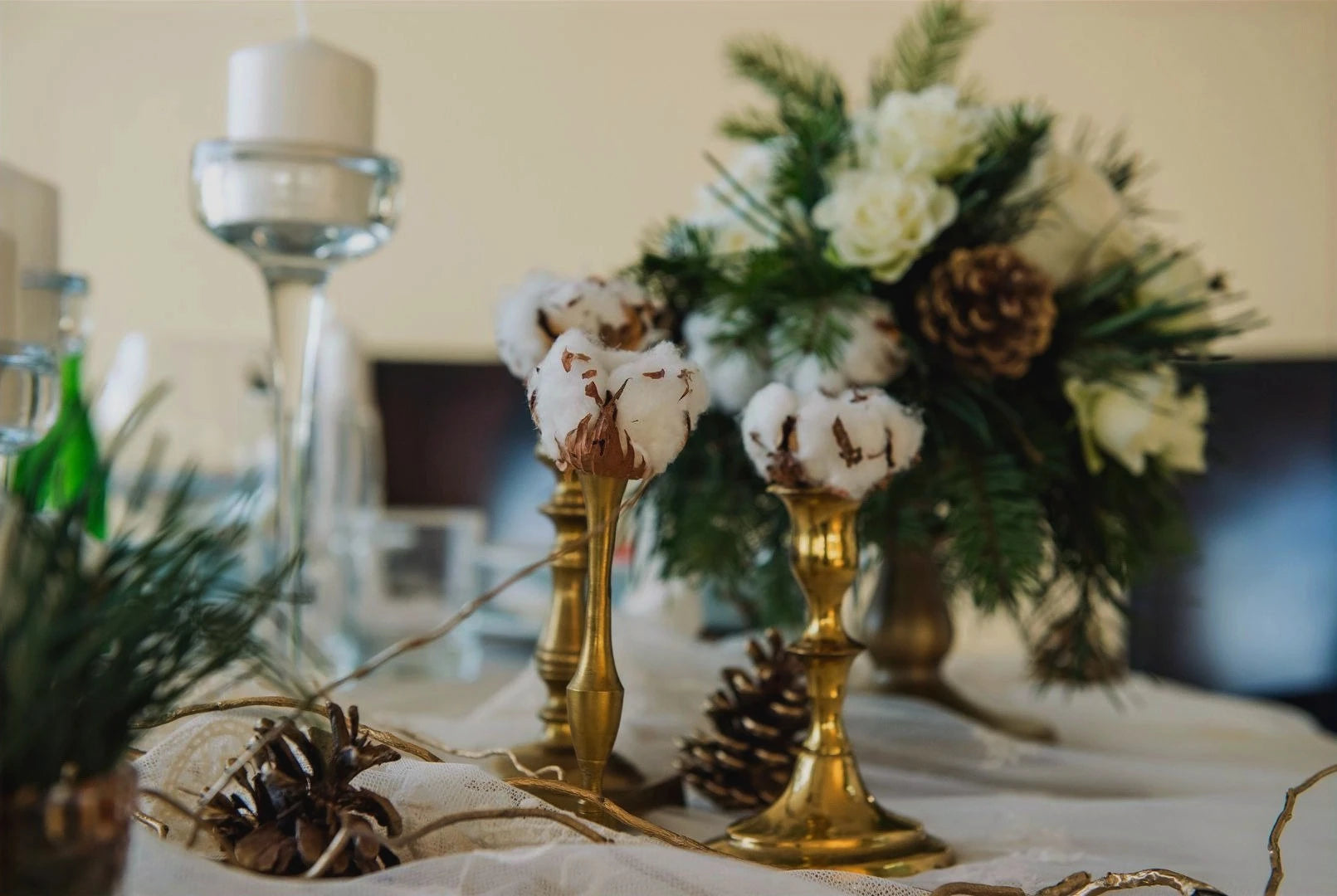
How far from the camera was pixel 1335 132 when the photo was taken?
6.36 ft

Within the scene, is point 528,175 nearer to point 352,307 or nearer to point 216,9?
point 352,307

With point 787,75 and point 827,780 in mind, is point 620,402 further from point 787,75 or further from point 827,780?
point 787,75

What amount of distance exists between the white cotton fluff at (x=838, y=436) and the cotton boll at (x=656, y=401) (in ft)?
0.13

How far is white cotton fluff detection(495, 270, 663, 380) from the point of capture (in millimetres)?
355

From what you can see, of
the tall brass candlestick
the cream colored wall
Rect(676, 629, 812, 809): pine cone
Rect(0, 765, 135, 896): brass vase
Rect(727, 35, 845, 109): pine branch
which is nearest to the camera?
Rect(0, 765, 135, 896): brass vase

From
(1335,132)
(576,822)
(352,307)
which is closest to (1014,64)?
(1335,132)

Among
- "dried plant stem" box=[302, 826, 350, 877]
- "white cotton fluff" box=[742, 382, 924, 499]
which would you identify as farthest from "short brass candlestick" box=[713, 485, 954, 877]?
"dried plant stem" box=[302, 826, 350, 877]

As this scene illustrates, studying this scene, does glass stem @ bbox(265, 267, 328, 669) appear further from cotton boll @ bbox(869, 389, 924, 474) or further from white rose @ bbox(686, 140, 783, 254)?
cotton boll @ bbox(869, 389, 924, 474)

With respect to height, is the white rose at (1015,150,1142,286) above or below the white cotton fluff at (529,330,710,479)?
above

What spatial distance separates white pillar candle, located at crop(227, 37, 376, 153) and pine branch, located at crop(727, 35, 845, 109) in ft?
0.56

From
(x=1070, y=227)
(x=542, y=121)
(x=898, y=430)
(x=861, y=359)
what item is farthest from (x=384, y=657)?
(x=542, y=121)

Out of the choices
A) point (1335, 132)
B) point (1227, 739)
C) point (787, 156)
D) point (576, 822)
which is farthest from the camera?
point (1335, 132)

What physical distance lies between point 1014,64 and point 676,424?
1928 mm

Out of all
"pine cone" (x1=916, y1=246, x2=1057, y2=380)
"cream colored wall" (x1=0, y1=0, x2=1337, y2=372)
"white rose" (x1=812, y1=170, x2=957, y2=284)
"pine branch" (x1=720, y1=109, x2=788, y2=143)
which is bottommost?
"pine cone" (x1=916, y1=246, x2=1057, y2=380)
